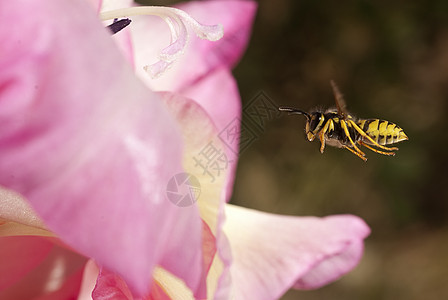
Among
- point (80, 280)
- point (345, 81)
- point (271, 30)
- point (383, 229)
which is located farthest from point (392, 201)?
point (80, 280)

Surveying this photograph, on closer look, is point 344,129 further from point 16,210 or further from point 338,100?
point 16,210

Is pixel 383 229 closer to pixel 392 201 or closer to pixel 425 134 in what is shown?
pixel 392 201

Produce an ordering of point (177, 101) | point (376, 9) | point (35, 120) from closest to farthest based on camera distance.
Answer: point (35, 120) → point (177, 101) → point (376, 9)

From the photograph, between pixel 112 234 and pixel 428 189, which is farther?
pixel 428 189

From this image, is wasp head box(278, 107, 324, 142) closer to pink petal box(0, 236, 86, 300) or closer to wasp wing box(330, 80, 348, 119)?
wasp wing box(330, 80, 348, 119)

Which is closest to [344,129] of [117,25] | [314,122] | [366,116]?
[314,122]

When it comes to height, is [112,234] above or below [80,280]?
above
